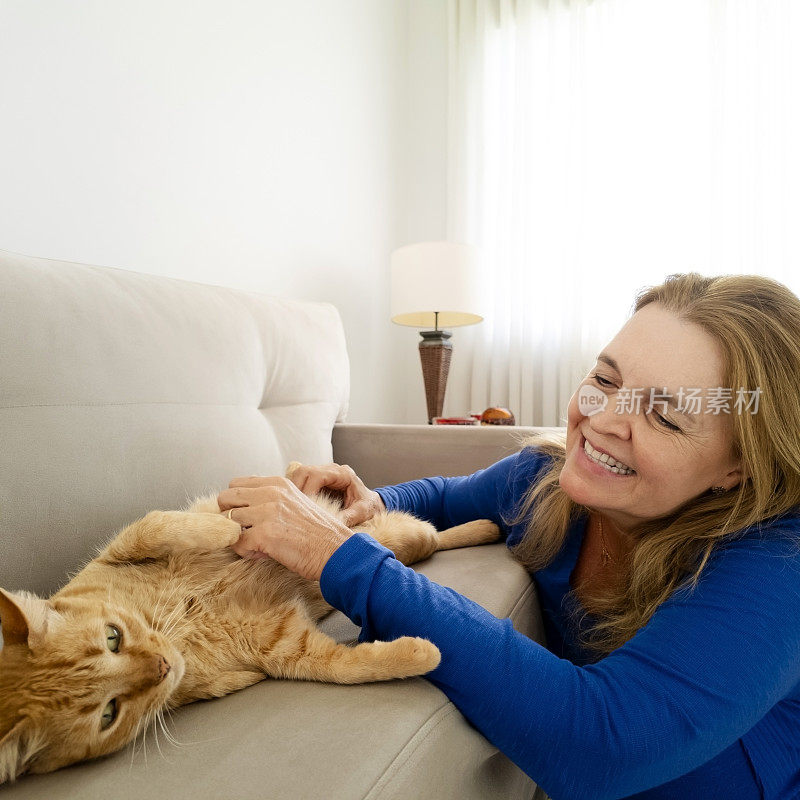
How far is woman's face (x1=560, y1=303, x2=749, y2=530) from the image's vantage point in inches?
31.7

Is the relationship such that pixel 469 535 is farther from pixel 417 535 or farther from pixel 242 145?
pixel 242 145

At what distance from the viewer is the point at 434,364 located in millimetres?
2961

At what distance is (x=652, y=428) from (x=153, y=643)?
2.18ft

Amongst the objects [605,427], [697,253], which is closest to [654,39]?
[697,253]

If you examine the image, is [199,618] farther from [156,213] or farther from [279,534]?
[156,213]

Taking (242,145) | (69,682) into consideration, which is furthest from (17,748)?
(242,145)

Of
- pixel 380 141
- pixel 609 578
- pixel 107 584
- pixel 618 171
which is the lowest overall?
pixel 609 578

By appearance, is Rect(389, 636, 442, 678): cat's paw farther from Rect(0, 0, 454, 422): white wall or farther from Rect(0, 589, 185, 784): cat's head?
Rect(0, 0, 454, 422): white wall

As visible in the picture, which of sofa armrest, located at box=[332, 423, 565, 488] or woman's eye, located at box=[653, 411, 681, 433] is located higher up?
woman's eye, located at box=[653, 411, 681, 433]

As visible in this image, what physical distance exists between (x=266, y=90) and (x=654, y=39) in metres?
2.00

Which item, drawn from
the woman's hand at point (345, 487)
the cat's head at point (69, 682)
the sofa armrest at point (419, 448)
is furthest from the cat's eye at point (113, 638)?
the sofa armrest at point (419, 448)

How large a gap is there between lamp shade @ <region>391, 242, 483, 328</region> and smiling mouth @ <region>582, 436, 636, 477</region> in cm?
185

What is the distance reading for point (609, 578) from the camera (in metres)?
1.00

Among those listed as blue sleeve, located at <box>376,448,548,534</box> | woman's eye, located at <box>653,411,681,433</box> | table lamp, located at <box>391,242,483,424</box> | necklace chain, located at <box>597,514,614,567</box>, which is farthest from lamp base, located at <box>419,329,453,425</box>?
woman's eye, located at <box>653,411,681,433</box>
